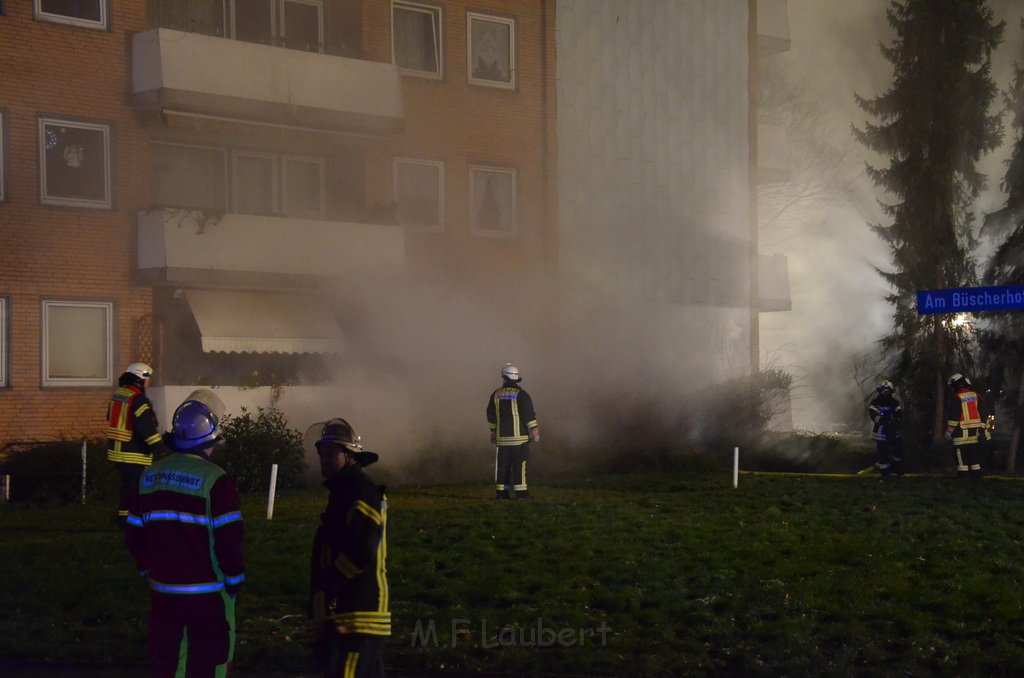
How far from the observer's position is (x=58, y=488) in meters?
19.1

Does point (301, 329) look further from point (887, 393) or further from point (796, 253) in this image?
point (796, 253)

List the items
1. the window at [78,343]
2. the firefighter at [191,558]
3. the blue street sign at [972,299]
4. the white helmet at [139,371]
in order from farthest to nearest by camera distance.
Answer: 1. the window at [78,343]
2. the blue street sign at [972,299]
3. the white helmet at [139,371]
4. the firefighter at [191,558]

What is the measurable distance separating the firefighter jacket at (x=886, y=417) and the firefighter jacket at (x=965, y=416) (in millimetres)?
1547

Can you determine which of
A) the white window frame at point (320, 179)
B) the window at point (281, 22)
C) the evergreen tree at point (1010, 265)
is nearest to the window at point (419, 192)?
the white window frame at point (320, 179)

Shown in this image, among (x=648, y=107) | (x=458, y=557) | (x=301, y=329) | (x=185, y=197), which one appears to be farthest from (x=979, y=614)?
(x=648, y=107)

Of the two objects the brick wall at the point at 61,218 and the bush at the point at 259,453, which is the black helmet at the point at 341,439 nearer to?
the bush at the point at 259,453

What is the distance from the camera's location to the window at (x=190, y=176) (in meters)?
24.9

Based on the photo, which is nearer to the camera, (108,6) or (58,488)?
(58,488)

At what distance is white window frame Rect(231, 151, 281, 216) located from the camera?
25969mm

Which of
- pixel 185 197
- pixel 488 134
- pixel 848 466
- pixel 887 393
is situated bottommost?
pixel 848 466

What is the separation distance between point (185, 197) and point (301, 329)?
365cm

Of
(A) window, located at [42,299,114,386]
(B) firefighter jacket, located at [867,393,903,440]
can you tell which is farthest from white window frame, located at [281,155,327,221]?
(B) firefighter jacket, located at [867,393,903,440]

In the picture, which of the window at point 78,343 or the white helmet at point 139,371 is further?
the window at point 78,343

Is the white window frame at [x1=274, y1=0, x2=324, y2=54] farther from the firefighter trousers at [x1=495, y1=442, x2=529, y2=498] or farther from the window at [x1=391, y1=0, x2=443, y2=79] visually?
the firefighter trousers at [x1=495, y1=442, x2=529, y2=498]
